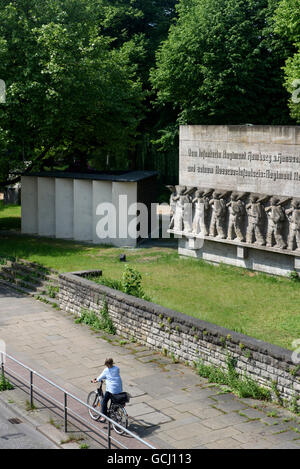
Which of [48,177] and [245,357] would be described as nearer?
[245,357]

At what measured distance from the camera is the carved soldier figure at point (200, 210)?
79.6 ft

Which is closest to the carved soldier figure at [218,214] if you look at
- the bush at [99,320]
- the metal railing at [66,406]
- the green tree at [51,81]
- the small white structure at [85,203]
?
the small white structure at [85,203]

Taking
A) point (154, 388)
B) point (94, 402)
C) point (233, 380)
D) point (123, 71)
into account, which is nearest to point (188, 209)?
point (154, 388)

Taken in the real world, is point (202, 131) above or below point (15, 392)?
above

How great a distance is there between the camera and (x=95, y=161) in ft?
161

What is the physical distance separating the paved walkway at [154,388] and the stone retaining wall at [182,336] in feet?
1.31

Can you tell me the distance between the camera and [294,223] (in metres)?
20.9

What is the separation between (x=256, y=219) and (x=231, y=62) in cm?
1619

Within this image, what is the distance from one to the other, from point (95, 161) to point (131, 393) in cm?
3533

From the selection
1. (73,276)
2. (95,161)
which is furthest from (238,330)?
(95,161)

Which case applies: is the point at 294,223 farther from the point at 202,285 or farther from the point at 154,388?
the point at 154,388

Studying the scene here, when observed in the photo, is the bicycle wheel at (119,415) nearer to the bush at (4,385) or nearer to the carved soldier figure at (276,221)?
the bush at (4,385)

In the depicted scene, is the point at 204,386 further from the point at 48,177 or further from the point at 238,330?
the point at 48,177

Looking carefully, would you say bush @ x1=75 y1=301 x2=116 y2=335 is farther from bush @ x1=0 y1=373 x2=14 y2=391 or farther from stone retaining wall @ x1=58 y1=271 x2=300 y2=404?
bush @ x1=0 y1=373 x2=14 y2=391
